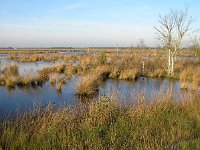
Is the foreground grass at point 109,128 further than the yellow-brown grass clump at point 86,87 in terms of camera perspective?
No

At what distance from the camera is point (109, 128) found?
7281mm

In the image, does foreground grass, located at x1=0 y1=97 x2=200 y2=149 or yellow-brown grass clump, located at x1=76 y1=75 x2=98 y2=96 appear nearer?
foreground grass, located at x1=0 y1=97 x2=200 y2=149

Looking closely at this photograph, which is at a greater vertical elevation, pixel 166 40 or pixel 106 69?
pixel 166 40

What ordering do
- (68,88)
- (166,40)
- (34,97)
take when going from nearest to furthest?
(34,97) < (68,88) < (166,40)

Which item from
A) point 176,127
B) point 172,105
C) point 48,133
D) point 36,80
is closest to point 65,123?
point 48,133

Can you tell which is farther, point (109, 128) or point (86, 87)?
point (86, 87)

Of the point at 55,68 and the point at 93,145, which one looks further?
the point at 55,68

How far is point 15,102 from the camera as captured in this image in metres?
14.1

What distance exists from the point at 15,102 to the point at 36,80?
6280mm

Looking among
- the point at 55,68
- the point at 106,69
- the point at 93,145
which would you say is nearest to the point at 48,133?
the point at 93,145

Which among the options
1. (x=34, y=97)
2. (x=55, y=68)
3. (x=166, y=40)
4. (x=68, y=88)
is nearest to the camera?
(x=34, y=97)

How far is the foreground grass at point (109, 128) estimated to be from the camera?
632cm

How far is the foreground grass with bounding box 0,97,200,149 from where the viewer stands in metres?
6.32

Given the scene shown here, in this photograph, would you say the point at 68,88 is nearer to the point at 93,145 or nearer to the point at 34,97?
the point at 34,97
